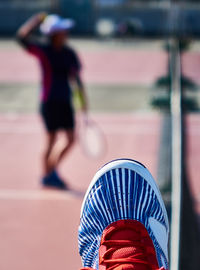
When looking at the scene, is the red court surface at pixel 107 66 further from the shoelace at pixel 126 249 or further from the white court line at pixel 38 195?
the shoelace at pixel 126 249

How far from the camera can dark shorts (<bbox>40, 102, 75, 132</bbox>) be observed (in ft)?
16.8

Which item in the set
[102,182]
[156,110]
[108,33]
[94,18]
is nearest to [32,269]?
[102,182]

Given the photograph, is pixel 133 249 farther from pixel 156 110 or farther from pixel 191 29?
pixel 191 29

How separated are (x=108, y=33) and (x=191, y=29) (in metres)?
3.27

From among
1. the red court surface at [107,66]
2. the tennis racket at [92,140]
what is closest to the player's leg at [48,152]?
the tennis racket at [92,140]

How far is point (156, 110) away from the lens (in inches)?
332

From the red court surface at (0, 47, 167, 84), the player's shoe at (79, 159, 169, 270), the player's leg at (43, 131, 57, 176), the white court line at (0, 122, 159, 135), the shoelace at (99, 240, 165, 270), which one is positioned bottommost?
the shoelace at (99, 240, 165, 270)

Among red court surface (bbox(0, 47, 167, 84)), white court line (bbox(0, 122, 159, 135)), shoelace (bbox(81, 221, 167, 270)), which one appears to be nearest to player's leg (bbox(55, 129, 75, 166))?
white court line (bbox(0, 122, 159, 135))

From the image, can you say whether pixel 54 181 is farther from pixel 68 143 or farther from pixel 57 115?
pixel 57 115

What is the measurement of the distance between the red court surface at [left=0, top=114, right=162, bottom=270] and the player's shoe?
1329 millimetres

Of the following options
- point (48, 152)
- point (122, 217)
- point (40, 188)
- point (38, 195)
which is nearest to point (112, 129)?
point (48, 152)

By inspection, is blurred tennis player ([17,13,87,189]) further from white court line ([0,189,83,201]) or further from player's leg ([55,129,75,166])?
white court line ([0,189,83,201])

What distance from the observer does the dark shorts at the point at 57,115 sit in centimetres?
511

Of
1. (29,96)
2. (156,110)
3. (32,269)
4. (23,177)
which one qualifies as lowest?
(32,269)
